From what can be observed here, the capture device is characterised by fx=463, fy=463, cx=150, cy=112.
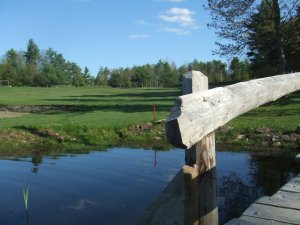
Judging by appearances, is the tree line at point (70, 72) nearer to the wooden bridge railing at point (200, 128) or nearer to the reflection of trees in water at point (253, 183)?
the reflection of trees in water at point (253, 183)

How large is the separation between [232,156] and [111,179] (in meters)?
4.28

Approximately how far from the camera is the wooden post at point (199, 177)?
3070 millimetres

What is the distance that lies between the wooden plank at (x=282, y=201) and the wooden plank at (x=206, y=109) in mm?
1022

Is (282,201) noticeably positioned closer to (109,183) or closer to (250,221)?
(250,221)

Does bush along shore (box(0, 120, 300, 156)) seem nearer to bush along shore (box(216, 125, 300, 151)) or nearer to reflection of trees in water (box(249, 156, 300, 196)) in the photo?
bush along shore (box(216, 125, 300, 151))

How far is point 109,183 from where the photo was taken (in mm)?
10586

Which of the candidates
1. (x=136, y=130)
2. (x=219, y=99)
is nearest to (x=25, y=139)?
(x=136, y=130)

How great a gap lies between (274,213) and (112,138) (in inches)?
517

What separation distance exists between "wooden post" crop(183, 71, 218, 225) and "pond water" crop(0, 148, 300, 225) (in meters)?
4.71

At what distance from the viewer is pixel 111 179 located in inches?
431

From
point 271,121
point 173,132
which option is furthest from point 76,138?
point 173,132

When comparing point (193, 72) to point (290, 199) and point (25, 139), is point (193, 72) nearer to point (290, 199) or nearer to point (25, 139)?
point (290, 199)

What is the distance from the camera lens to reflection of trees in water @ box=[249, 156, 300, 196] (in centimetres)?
1030

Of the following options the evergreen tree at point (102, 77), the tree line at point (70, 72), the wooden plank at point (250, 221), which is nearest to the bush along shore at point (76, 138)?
the wooden plank at point (250, 221)
